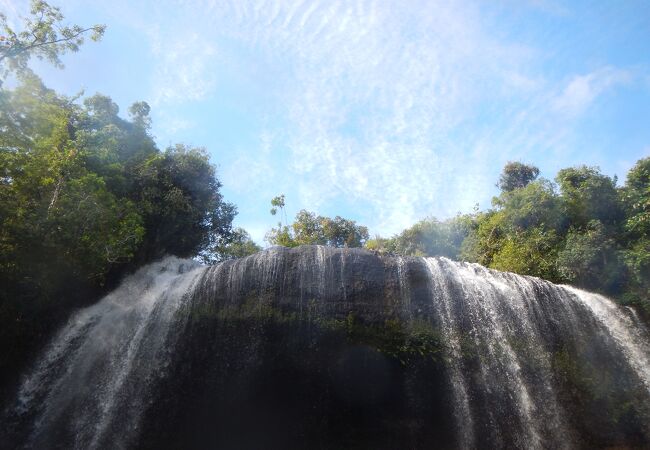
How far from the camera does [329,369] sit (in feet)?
39.2

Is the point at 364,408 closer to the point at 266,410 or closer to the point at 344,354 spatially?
the point at 344,354

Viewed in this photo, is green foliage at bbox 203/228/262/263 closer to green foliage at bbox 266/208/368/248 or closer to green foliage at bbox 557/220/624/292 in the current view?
green foliage at bbox 266/208/368/248

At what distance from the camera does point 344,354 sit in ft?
39.6

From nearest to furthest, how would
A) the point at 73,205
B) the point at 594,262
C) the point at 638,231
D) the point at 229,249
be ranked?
the point at 73,205 < the point at 594,262 < the point at 638,231 < the point at 229,249

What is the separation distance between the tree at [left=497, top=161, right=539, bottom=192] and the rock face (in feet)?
58.0

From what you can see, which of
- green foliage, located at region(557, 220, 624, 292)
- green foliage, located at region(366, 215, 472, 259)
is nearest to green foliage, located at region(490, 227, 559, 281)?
green foliage, located at region(557, 220, 624, 292)

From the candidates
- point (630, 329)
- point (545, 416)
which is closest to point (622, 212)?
point (630, 329)

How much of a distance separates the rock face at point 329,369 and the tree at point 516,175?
1767cm

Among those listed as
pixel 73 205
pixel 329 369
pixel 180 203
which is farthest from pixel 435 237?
pixel 73 205

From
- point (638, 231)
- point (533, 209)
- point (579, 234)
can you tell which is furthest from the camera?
point (533, 209)

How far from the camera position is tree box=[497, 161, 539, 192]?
29.4 meters

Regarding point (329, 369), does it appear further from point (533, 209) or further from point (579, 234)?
point (533, 209)

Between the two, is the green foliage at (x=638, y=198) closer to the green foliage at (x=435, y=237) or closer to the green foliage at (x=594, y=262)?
the green foliage at (x=594, y=262)

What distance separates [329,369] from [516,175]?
76.4 feet
